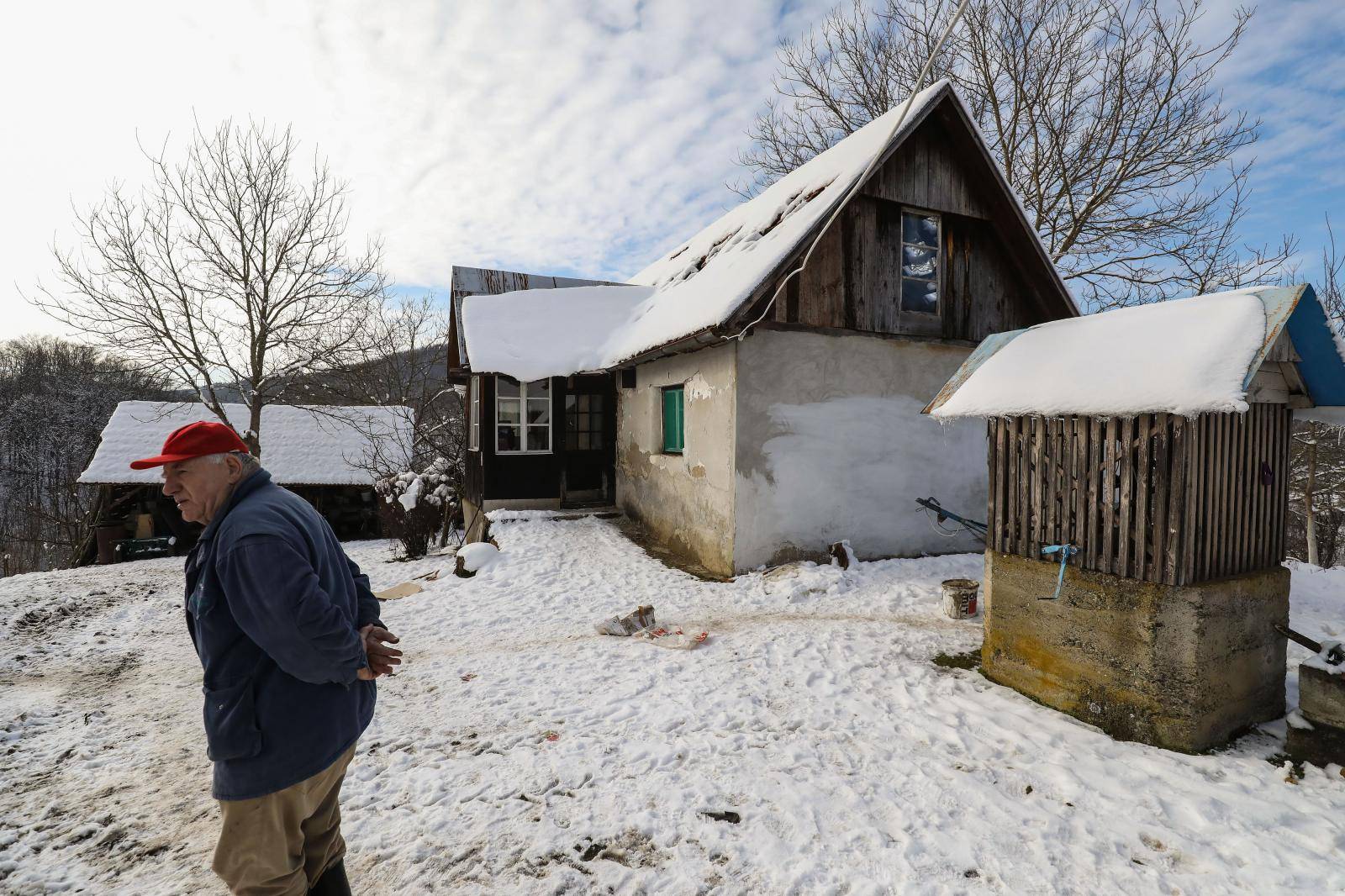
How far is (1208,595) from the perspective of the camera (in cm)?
366

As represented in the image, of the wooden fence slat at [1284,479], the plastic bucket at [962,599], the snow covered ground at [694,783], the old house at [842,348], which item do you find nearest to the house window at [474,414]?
the old house at [842,348]

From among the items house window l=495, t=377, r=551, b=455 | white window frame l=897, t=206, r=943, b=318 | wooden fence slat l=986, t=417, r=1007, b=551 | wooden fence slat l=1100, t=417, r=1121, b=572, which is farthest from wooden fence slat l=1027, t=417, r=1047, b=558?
house window l=495, t=377, r=551, b=455

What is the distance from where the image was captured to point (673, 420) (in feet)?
32.9

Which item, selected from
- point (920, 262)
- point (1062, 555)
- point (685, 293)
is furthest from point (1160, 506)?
point (685, 293)

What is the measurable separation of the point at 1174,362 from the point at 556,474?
10573 mm

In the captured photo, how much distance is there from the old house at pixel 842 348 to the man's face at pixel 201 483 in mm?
5656

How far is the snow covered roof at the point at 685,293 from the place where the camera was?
7.95 meters

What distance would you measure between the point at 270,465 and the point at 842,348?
2088 cm

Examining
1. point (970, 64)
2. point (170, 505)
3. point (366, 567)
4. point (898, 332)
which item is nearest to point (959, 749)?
point (898, 332)

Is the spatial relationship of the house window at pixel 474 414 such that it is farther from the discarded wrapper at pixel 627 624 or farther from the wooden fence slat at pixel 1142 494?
the wooden fence slat at pixel 1142 494

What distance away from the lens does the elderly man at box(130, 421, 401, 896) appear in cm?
192

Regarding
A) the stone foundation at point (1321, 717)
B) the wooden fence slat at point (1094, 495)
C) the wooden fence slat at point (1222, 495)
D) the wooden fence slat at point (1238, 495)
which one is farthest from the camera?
the wooden fence slat at point (1094, 495)

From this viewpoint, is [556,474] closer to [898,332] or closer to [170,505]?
[898,332]

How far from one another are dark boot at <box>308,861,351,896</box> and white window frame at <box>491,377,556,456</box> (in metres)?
10.0
